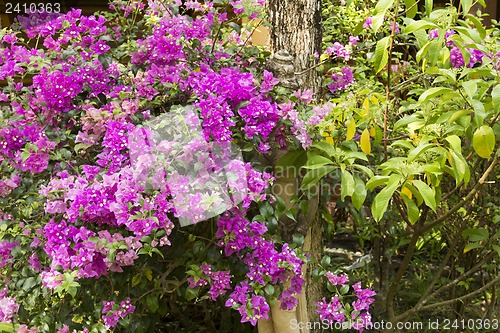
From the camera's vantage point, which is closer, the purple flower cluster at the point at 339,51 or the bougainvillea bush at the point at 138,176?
the bougainvillea bush at the point at 138,176

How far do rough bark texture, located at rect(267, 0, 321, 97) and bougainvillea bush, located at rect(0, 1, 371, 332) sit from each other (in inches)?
7.0

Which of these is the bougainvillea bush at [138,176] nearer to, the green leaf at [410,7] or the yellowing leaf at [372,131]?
the yellowing leaf at [372,131]

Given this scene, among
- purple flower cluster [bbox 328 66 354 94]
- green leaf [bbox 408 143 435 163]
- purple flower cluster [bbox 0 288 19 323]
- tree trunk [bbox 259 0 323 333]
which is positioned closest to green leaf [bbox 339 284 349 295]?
tree trunk [bbox 259 0 323 333]

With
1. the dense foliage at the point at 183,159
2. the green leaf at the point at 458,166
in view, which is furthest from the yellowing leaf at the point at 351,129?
the green leaf at the point at 458,166

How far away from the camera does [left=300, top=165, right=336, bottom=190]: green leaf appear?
227cm

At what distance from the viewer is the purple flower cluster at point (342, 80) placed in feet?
8.99

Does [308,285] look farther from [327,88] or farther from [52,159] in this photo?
[52,159]

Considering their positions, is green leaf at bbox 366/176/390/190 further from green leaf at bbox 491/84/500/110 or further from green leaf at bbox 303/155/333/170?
green leaf at bbox 491/84/500/110

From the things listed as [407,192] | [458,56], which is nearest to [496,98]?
[407,192]

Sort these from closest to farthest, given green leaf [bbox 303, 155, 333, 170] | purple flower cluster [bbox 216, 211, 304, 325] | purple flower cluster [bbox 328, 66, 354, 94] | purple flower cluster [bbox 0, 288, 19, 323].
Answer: purple flower cluster [bbox 216, 211, 304, 325] → green leaf [bbox 303, 155, 333, 170] → purple flower cluster [bbox 0, 288, 19, 323] → purple flower cluster [bbox 328, 66, 354, 94]

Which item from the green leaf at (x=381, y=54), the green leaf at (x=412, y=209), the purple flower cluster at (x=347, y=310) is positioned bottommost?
the purple flower cluster at (x=347, y=310)

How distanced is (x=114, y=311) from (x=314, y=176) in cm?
79

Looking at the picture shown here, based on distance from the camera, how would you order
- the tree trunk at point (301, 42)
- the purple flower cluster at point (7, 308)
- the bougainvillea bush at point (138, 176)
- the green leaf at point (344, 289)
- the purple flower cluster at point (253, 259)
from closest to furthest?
the bougainvillea bush at point (138, 176) < the purple flower cluster at point (253, 259) < the purple flower cluster at point (7, 308) < the green leaf at point (344, 289) < the tree trunk at point (301, 42)

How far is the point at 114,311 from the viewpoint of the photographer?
2.17 metres
